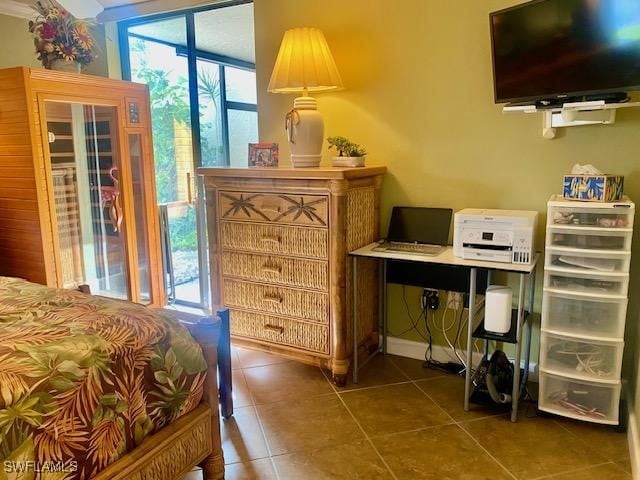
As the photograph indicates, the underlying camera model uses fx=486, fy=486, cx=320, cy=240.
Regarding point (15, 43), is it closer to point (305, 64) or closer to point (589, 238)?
point (305, 64)

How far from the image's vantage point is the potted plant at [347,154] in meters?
2.74

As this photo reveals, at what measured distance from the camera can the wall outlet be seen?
110 inches

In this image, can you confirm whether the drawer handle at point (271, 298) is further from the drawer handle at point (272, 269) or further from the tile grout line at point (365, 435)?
the tile grout line at point (365, 435)

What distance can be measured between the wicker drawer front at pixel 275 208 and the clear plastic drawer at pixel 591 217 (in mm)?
1077

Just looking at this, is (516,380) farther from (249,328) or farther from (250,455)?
(249,328)

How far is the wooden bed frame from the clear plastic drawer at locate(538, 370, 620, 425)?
151 centimetres

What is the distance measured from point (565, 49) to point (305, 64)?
4.25 ft

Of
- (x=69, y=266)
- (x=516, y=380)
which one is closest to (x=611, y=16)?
(x=516, y=380)

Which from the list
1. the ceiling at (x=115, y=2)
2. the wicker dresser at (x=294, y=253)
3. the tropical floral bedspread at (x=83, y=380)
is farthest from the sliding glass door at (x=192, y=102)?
the tropical floral bedspread at (x=83, y=380)

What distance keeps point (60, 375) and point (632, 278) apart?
245 centimetres

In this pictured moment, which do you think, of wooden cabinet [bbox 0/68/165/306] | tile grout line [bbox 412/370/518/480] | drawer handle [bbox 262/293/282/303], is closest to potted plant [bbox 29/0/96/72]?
wooden cabinet [bbox 0/68/165/306]

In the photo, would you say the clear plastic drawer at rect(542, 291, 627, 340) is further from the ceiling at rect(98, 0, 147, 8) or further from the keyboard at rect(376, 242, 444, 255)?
the ceiling at rect(98, 0, 147, 8)

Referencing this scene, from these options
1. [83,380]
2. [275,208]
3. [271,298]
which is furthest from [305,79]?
[83,380]

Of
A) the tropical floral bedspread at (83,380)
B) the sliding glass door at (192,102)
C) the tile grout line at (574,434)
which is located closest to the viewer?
the tropical floral bedspread at (83,380)
